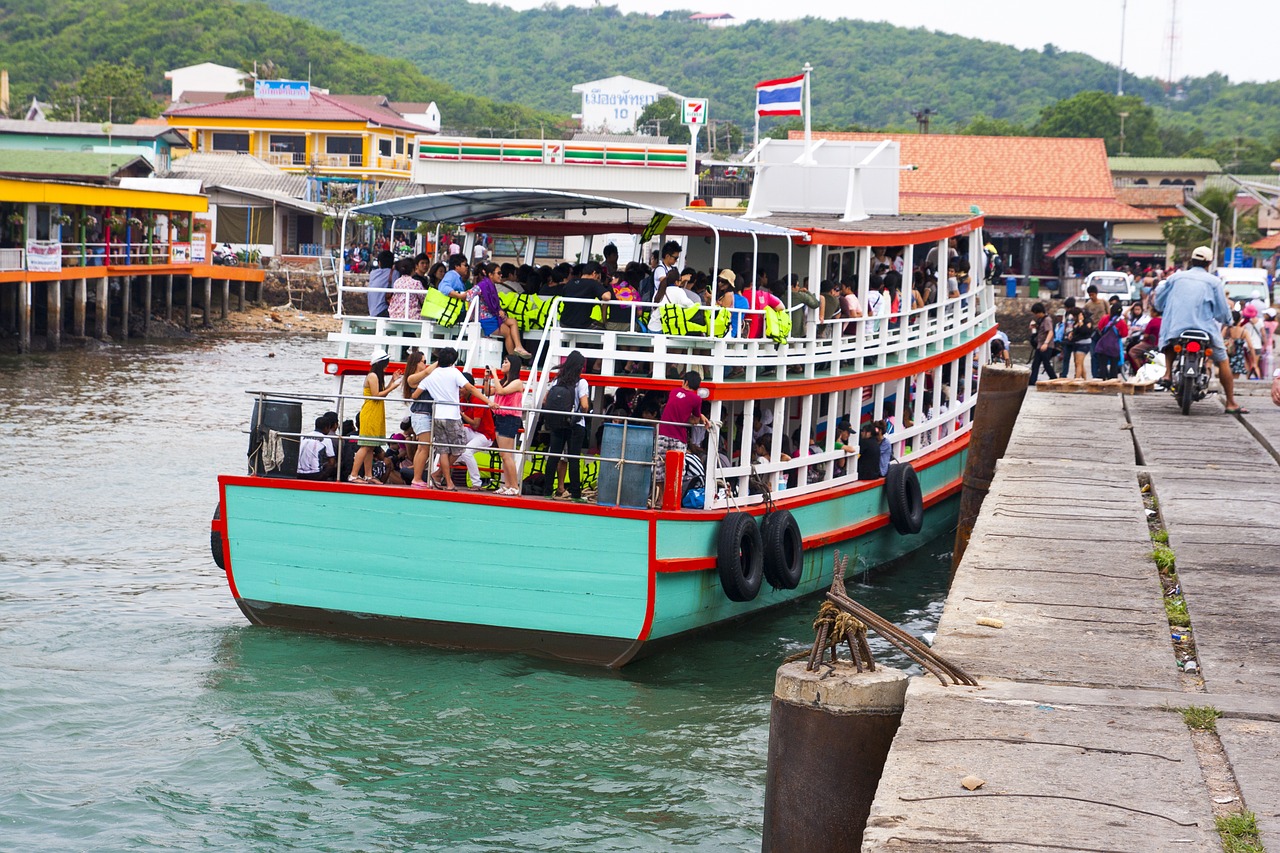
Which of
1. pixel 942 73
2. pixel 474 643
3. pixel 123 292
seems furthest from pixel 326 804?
pixel 942 73

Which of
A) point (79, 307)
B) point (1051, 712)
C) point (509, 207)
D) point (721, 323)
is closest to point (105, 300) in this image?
point (79, 307)

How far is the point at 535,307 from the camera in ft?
44.6

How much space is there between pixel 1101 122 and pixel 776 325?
94017mm

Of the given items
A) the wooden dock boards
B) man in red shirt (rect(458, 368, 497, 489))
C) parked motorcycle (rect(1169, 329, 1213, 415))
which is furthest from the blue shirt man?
parked motorcycle (rect(1169, 329, 1213, 415))

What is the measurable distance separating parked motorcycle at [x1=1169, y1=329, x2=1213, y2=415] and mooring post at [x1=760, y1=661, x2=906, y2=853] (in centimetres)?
970

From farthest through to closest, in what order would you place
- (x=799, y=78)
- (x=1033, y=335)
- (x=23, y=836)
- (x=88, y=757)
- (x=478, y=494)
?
(x=1033, y=335) → (x=799, y=78) → (x=478, y=494) → (x=88, y=757) → (x=23, y=836)

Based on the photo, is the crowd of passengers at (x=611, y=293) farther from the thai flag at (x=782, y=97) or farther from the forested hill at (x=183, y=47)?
the forested hill at (x=183, y=47)

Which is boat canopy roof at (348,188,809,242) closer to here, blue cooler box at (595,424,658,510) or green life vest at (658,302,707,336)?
green life vest at (658,302,707,336)

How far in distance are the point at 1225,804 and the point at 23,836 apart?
6.93m

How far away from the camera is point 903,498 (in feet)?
51.9

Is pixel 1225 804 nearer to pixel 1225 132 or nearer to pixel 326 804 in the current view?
pixel 326 804

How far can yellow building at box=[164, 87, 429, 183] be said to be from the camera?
72.3 metres

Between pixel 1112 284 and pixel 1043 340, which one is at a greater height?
pixel 1112 284

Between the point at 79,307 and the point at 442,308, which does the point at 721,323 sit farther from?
the point at 79,307
